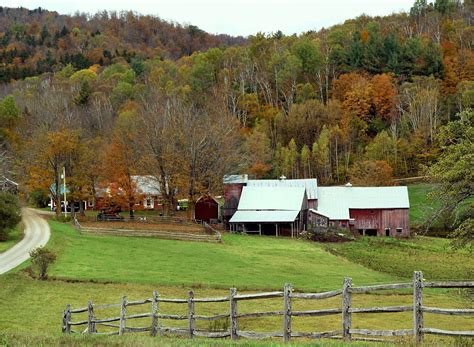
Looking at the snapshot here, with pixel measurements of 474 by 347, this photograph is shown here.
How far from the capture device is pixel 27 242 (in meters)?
52.8

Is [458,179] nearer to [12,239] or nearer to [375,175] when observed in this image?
[12,239]

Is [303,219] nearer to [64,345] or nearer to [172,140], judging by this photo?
[172,140]

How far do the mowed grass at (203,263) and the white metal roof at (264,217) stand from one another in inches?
277

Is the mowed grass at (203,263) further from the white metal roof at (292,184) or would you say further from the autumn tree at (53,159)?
the white metal roof at (292,184)

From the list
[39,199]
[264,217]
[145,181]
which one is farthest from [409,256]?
[39,199]

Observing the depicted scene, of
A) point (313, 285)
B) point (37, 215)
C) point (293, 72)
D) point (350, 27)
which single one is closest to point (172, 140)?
point (37, 215)

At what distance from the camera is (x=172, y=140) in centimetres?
7100

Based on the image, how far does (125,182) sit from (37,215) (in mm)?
11920

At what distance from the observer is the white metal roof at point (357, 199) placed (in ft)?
246

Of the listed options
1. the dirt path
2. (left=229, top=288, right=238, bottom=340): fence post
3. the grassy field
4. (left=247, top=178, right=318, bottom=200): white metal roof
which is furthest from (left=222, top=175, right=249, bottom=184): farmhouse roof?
(left=229, top=288, right=238, bottom=340): fence post

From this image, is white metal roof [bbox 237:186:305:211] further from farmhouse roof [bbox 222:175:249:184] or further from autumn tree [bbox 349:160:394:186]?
autumn tree [bbox 349:160:394:186]

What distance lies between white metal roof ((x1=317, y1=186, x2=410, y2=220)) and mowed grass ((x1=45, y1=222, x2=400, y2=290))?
15038 mm

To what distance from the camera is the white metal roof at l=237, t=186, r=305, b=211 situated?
7219cm

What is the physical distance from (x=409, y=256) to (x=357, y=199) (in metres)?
23.4
